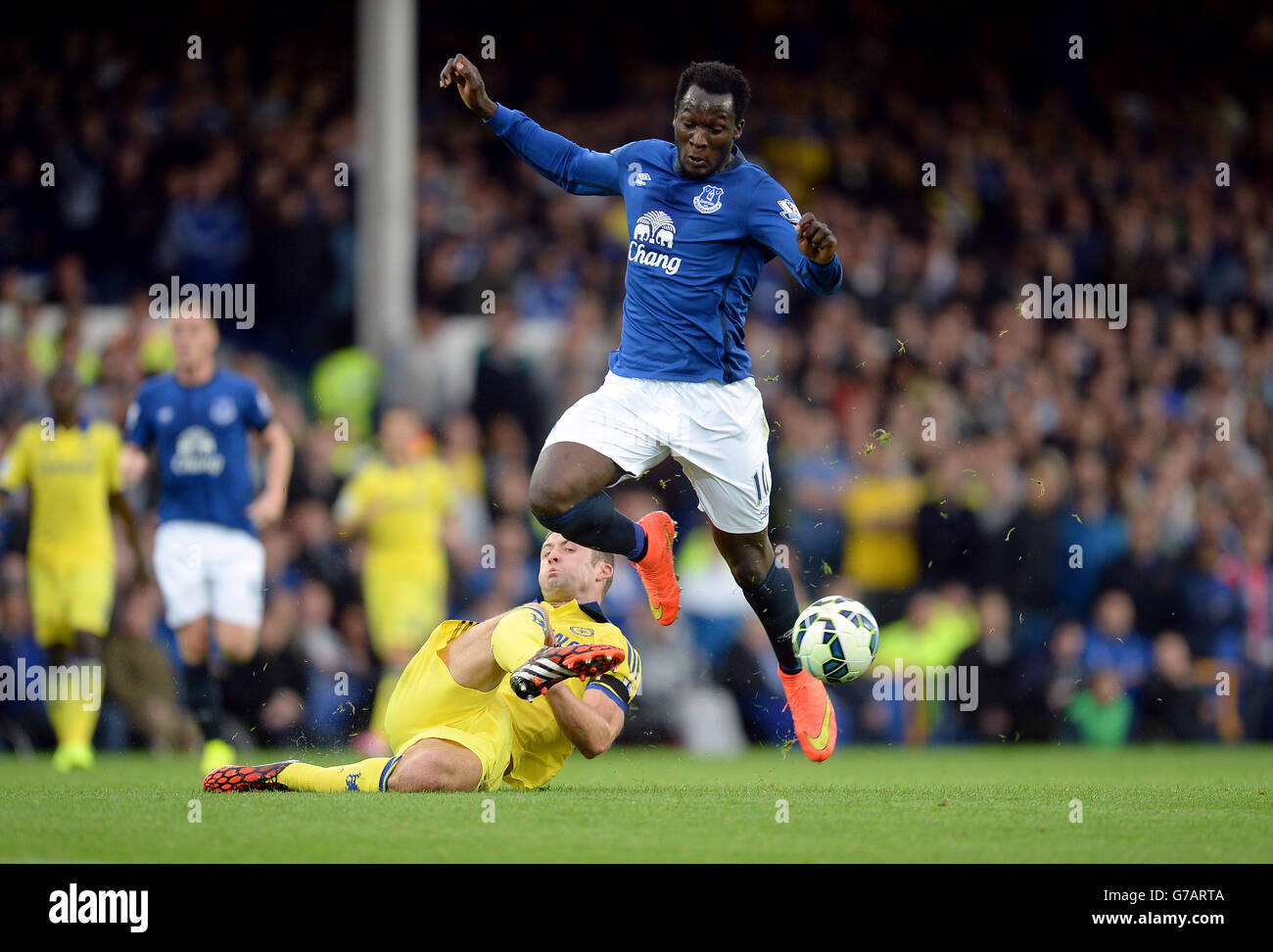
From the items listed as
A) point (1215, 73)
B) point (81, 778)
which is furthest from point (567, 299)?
point (1215, 73)

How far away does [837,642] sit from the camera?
6961 mm

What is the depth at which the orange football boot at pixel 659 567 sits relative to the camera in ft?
24.0

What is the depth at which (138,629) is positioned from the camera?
36.3 feet

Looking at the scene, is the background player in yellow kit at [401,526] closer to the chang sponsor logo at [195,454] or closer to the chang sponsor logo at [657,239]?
the chang sponsor logo at [195,454]

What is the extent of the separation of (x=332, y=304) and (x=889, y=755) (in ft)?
19.0

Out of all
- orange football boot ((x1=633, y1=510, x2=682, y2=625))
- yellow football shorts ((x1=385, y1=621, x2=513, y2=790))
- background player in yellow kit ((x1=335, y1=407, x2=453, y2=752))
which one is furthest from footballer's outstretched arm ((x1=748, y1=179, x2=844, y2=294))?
background player in yellow kit ((x1=335, y1=407, x2=453, y2=752))

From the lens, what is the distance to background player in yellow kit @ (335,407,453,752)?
11.2m

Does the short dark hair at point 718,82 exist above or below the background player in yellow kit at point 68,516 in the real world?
above

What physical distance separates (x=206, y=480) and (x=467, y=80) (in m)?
3.43

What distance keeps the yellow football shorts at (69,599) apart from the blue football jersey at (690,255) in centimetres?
471

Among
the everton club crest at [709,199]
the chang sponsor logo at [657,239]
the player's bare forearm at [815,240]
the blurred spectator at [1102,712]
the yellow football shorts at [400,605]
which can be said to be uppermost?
the everton club crest at [709,199]

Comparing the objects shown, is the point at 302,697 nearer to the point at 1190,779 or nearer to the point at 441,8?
the point at 1190,779

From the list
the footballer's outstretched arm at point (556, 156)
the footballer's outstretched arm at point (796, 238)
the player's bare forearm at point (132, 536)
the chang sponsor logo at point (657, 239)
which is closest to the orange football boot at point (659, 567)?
the chang sponsor logo at point (657, 239)

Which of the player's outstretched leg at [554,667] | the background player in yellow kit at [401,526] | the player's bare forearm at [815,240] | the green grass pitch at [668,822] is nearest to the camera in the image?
the green grass pitch at [668,822]
